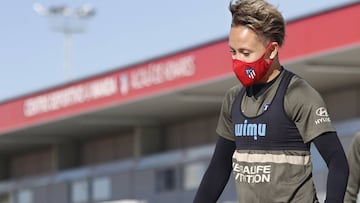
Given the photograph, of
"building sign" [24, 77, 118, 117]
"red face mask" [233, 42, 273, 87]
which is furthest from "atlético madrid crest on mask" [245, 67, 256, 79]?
"building sign" [24, 77, 118, 117]

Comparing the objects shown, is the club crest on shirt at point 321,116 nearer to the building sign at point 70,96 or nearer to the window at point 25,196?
the building sign at point 70,96

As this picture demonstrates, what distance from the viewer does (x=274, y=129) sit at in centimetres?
406

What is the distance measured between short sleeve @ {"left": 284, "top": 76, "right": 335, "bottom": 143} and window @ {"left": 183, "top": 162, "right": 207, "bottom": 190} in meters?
17.0

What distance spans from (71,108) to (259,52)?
59.7ft

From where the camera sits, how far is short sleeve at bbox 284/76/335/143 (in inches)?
156

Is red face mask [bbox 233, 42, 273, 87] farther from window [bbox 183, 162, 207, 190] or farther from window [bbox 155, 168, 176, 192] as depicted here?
window [bbox 155, 168, 176, 192]

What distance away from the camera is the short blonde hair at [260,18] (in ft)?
13.2

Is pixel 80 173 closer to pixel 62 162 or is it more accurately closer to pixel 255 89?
pixel 62 162

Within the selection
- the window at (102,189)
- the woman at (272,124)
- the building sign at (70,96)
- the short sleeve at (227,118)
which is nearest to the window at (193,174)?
the building sign at (70,96)

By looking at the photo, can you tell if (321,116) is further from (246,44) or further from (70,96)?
(70,96)

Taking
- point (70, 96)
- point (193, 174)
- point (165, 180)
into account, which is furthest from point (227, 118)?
point (165, 180)

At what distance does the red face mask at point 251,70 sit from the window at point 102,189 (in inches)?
811

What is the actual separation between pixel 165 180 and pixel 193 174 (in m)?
1.08

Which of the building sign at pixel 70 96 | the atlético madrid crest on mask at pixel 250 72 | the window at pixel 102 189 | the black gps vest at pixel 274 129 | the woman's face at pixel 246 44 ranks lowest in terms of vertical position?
the black gps vest at pixel 274 129
